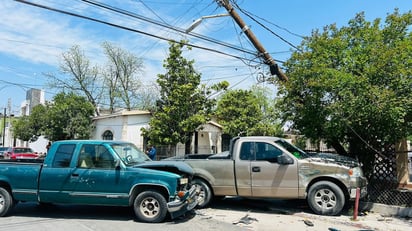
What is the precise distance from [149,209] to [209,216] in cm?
172

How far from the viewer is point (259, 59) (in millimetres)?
13547

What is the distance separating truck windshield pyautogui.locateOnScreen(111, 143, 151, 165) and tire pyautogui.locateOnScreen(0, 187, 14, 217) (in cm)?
265

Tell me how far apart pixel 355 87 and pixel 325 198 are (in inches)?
119

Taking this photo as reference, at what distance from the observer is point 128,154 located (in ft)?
27.0

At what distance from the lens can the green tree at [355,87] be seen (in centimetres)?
886

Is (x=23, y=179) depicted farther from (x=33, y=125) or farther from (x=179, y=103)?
(x=33, y=125)

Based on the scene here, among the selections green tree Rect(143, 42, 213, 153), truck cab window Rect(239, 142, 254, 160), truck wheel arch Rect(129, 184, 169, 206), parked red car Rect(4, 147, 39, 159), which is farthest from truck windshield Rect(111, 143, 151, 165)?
parked red car Rect(4, 147, 39, 159)

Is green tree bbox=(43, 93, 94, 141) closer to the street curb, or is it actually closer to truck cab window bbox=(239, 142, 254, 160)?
truck cab window bbox=(239, 142, 254, 160)

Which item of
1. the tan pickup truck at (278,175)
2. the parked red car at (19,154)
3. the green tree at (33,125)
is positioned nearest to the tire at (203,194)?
the tan pickup truck at (278,175)

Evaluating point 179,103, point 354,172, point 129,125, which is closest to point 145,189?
point 354,172

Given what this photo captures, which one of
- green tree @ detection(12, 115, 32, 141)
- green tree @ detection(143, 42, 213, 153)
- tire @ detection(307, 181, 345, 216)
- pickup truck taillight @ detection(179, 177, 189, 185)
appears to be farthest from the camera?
green tree @ detection(12, 115, 32, 141)

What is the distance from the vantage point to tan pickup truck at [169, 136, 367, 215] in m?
8.50

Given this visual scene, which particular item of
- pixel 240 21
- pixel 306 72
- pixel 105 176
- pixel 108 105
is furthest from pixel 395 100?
pixel 108 105

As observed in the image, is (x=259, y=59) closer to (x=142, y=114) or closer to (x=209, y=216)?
(x=209, y=216)
